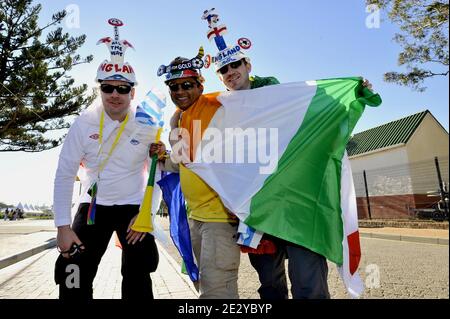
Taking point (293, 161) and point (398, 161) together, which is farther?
point (398, 161)

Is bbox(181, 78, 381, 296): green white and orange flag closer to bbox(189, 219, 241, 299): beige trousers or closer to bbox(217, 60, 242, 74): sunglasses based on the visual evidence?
bbox(189, 219, 241, 299): beige trousers

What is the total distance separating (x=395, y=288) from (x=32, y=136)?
17.5 metres

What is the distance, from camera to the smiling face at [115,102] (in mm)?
2846

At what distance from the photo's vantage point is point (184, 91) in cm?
284

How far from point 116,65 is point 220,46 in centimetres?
91

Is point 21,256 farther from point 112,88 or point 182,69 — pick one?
point 182,69

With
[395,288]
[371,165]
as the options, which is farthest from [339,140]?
[371,165]

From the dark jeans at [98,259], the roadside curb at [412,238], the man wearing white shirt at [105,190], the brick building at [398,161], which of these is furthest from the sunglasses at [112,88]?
the brick building at [398,161]

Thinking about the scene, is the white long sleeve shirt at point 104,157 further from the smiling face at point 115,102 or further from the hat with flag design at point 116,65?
the hat with flag design at point 116,65

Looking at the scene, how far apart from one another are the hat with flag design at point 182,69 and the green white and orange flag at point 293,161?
25cm

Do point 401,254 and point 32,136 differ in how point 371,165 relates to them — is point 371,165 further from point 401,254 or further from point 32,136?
point 32,136

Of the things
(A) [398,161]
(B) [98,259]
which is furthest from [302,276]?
(A) [398,161]

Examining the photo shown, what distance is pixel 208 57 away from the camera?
124 inches

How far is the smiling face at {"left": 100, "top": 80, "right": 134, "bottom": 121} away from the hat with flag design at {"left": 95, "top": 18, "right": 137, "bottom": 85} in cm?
5
